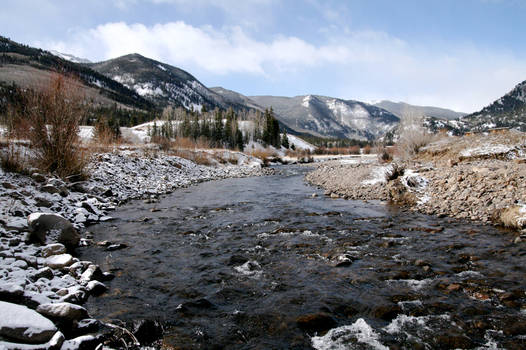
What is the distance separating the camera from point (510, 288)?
5555 mm

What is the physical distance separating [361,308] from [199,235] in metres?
5.80

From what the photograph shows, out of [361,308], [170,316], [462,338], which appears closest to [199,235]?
[170,316]

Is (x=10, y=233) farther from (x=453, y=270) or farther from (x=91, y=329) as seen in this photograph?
(x=453, y=270)

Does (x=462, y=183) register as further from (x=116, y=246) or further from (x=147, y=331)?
(x=116, y=246)

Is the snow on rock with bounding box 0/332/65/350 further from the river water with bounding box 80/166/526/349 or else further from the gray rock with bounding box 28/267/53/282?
the gray rock with bounding box 28/267/53/282

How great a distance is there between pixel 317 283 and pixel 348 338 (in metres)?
1.78

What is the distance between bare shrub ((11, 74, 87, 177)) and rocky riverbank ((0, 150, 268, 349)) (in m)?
1.03

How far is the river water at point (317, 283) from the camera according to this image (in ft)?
14.1

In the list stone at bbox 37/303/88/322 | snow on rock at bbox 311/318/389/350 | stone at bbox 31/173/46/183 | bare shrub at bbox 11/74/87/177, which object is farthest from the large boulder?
snow on rock at bbox 311/318/389/350

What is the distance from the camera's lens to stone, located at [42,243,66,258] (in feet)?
20.9

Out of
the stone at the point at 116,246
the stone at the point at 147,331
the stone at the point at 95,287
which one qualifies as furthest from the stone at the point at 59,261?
the stone at the point at 147,331

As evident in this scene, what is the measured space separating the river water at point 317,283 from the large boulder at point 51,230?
0.72 metres

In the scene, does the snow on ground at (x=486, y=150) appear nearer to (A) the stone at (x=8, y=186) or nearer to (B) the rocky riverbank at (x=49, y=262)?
(B) the rocky riverbank at (x=49, y=262)

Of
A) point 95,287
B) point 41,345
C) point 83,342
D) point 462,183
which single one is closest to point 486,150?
point 462,183
